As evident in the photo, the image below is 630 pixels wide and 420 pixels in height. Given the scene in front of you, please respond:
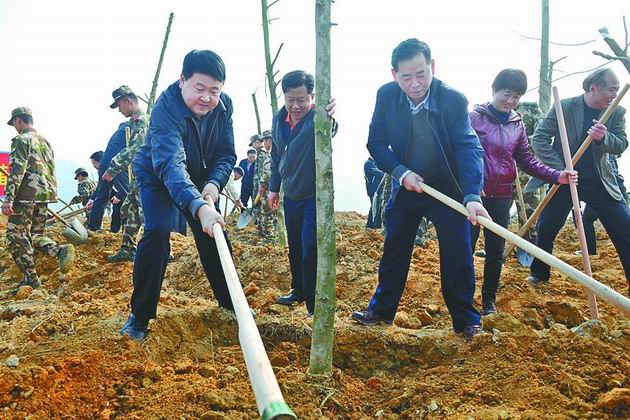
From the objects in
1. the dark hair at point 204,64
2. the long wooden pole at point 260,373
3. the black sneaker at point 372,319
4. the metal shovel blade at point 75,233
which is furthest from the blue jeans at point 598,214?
the metal shovel blade at point 75,233

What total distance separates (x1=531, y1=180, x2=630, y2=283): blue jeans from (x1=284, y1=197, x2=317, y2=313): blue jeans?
2089 mm

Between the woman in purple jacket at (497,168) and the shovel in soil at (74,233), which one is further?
the shovel in soil at (74,233)

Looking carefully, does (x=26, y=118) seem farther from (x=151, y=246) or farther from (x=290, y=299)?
(x=290, y=299)

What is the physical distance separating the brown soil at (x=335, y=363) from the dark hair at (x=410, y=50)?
1.63m

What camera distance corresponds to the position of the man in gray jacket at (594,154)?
3.34 meters

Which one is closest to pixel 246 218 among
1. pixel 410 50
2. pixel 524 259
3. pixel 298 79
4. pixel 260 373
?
pixel 524 259

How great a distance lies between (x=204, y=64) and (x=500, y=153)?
7.44 ft

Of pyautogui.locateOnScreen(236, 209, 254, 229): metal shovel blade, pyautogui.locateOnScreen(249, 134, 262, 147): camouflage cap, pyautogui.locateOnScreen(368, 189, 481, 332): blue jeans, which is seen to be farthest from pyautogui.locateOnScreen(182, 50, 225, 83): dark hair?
pyautogui.locateOnScreen(249, 134, 262, 147): camouflage cap

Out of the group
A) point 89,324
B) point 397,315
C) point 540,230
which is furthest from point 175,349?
point 540,230

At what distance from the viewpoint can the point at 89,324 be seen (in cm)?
287

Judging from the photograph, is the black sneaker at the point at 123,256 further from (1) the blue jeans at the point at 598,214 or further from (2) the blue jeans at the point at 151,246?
(1) the blue jeans at the point at 598,214

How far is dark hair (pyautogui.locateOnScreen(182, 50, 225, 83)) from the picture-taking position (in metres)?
2.45

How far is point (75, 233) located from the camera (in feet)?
20.3

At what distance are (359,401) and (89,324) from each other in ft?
6.15
